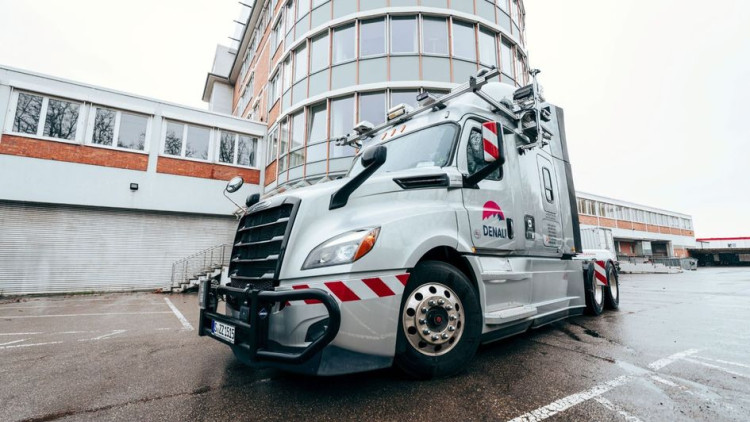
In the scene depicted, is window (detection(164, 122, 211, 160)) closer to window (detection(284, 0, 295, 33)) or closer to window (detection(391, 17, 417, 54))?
window (detection(284, 0, 295, 33))

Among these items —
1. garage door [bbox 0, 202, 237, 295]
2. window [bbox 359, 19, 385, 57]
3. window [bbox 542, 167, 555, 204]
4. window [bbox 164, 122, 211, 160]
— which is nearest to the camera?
window [bbox 542, 167, 555, 204]

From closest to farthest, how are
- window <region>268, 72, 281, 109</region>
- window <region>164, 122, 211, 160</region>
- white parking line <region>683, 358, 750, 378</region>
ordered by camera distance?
white parking line <region>683, 358, 750, 378</region>, window <region>164, 122, 211, 160</region>, window <region>268, 72, 281, 109</region>

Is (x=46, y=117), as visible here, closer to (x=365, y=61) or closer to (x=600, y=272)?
(x=365, y=61)

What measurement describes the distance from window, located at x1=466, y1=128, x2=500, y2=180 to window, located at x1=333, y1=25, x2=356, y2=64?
11.1m

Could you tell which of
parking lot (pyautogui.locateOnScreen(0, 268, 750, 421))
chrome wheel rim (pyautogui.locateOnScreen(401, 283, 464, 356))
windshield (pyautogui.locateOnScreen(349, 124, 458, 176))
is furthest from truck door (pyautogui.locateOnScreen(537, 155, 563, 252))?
chrome wheel rim (pyautogui.locateOnScreen(401, 283, 464, 356))

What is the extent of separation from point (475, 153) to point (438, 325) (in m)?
1.92

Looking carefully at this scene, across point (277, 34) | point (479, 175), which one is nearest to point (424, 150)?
point (479, 175)

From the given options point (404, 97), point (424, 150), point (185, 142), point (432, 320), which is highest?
point (404, 97)

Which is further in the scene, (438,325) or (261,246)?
(261,246)

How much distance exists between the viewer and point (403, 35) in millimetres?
13273

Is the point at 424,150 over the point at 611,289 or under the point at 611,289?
over

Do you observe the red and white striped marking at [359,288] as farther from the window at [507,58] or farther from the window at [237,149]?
the window at [237,149]

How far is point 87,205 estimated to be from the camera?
12.6 m

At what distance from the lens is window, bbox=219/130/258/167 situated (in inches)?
617
